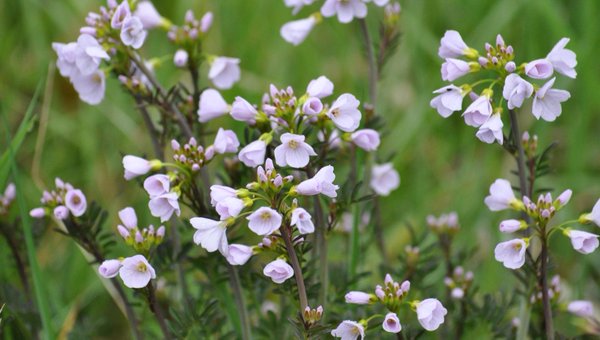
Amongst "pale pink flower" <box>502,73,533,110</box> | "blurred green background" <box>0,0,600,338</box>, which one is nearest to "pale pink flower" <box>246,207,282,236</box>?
"pale pink flower" <box>502,73,533,110</box>

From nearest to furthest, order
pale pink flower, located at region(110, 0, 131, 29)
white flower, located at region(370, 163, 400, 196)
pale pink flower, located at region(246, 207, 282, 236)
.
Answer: pale pink flower, located at region(246, 207, 282, 236) → pale pink flower, located at region(110, 0, 131, 29) → white flower, located at region(370, 163, 400, 196)

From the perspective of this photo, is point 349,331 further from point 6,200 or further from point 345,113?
point 6,200

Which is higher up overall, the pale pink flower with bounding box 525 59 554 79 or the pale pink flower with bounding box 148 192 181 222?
the pale pink flower with bounding box 525 59 554 79

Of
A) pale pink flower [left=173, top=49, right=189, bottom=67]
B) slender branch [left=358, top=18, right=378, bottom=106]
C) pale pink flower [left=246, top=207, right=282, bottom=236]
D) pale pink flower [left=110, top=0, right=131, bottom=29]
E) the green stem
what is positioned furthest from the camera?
slender branch [left=358, top=18, right=378, bottom=106]

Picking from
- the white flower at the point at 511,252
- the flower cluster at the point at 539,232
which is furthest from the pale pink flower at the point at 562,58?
the white flower at the point at 511,252

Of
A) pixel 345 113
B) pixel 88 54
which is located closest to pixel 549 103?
pixel 345 113

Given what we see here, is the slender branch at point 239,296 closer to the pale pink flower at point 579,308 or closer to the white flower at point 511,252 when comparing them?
the white flower at point 511,252

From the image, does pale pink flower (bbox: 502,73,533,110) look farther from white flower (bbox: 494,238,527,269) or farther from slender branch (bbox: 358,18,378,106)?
slender branch (bbox: 358,18,378,106)
